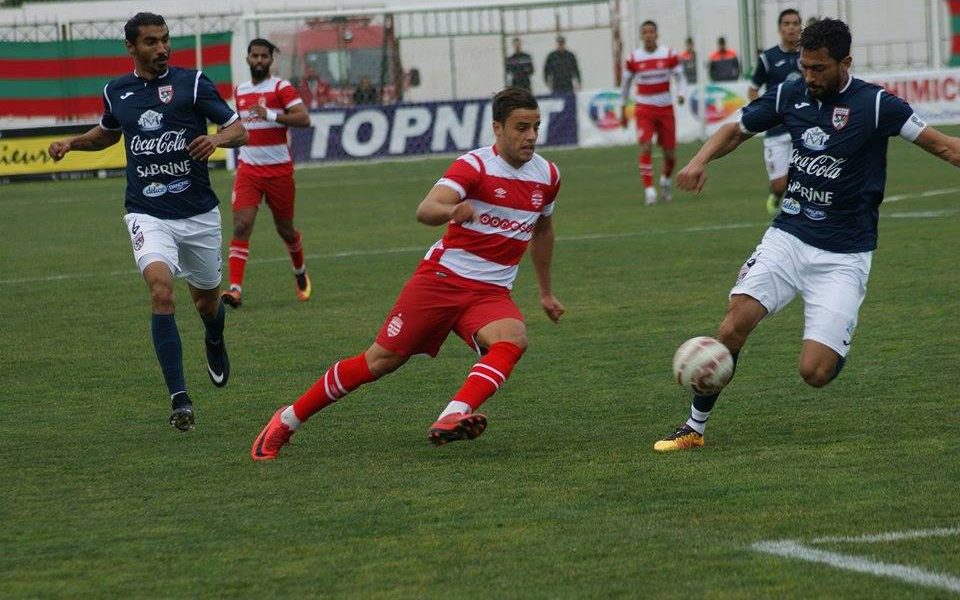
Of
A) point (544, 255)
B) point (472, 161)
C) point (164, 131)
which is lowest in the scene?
point (544, 255)

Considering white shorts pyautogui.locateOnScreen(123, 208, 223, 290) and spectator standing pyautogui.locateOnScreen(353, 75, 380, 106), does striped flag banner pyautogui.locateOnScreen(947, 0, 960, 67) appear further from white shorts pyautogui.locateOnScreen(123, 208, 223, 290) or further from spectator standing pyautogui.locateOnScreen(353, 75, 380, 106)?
white shorts pyautogui.locateOnScreen(123, 208, 223, 290)

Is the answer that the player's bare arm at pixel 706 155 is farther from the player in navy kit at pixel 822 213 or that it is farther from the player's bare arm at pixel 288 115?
the player's bare arm at pixel 288 115

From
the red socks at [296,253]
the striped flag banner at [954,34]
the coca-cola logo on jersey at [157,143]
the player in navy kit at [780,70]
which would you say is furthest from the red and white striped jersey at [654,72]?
the striped flag banner at [954,34]

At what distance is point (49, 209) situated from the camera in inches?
964

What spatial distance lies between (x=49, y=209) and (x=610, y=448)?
18.7 meters

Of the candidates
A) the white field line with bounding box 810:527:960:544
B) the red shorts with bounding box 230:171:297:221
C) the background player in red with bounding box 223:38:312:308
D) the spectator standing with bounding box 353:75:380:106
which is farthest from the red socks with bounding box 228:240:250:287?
the spectator standing with bounding box 353:75:380:106

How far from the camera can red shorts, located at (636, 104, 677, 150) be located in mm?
21609

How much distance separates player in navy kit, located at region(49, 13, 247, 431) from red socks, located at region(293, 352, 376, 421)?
1.47 metres

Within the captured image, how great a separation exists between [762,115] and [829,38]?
0.61 metres

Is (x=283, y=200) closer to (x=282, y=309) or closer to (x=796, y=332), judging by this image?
(x=282, y=309)

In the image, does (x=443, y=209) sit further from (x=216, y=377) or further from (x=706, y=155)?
(x=216, y=377)

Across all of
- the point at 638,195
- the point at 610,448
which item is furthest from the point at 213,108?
the point at 638,195

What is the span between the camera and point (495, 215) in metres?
7.44

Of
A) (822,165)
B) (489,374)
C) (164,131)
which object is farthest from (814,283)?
(164,131)
